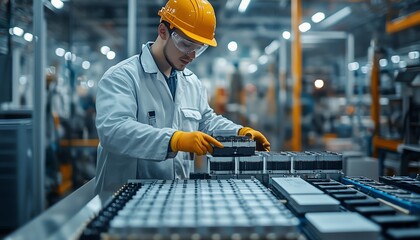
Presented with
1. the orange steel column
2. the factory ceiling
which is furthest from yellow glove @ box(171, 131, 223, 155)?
the factory ceiling

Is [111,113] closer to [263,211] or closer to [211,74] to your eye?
[263,211]

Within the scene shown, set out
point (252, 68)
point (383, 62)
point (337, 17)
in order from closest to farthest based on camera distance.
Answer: point (383, 62) < point (337, 17) < point (252, 68)

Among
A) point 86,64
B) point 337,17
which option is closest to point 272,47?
point 337,17

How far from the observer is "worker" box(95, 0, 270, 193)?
2.29 meters

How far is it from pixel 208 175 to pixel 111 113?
0.65 meters

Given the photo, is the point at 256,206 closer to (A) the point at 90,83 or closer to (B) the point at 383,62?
(B) the point at 383,62

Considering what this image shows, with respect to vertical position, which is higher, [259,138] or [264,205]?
[259,138]

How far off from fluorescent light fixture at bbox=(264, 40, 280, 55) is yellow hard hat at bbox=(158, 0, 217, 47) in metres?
7.72

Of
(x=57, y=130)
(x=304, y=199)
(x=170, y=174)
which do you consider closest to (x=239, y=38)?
(x=57, y=130)

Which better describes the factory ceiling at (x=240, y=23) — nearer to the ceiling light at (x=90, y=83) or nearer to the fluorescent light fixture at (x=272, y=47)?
the fluorescent light fixture at (x=272, y=47)

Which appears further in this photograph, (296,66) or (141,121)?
(296,66)

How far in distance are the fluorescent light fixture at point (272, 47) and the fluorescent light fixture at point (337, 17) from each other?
1321 millimetres

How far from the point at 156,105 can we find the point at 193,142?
0.66 meters

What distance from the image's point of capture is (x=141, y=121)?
8.92 ft
